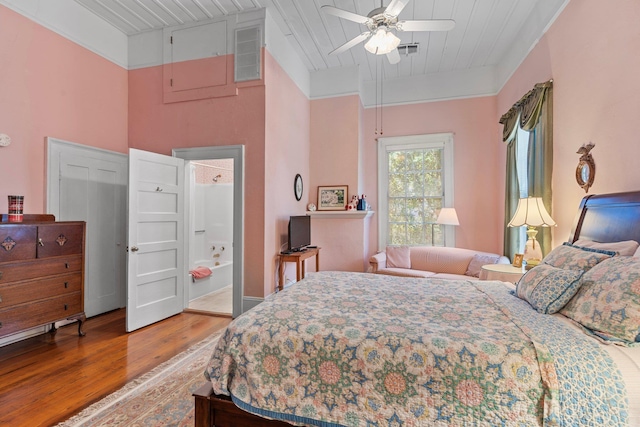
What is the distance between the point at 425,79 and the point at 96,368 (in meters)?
5.59

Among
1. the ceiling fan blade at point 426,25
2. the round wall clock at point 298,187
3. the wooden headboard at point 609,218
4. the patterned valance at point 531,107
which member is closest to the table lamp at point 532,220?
the wooden headboard at point 609,218

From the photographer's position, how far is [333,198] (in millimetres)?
4949

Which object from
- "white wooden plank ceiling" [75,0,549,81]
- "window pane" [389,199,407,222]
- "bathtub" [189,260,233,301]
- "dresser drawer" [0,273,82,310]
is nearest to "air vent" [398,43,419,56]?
"white wooden plank ceiling" [75,0,549,81]

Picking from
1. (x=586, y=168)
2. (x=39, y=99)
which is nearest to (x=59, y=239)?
(x=39, y=99)

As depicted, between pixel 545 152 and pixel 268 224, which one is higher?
pixel 545 152

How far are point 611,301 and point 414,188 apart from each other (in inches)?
153

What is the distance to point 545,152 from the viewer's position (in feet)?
9.61

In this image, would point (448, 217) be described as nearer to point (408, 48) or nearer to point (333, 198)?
point (333, 198)

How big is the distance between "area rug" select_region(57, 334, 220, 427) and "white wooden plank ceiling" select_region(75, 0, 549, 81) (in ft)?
12.3

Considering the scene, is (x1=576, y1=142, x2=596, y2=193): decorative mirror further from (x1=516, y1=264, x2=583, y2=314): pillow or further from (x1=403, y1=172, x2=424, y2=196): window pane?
(x1=403, y1=172, x2=424, y2=196): window pane

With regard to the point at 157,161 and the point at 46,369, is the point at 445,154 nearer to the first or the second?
the point at 157,161

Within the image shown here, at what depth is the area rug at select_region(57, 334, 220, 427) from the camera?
180 centimetres

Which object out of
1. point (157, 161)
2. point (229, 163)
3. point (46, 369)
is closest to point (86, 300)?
point (46, 369)

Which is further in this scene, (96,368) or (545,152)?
(545,152)
